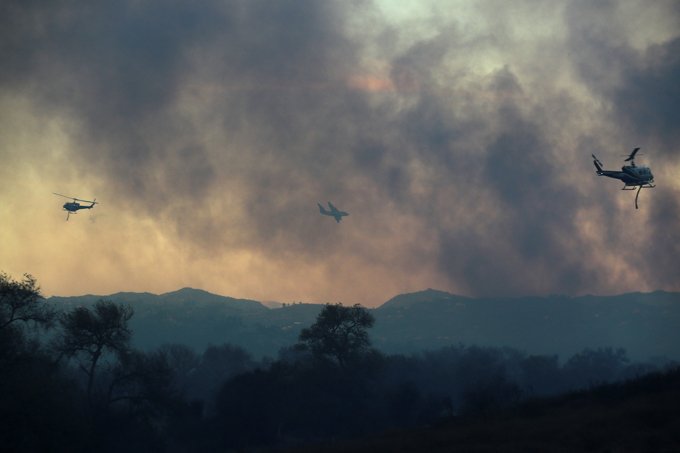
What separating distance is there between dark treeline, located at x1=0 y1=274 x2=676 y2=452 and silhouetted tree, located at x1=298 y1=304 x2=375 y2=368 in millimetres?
170

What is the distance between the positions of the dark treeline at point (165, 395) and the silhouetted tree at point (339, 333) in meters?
0.17

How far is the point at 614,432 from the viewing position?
4212 centimetres


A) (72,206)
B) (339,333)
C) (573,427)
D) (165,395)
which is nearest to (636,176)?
(339,333)

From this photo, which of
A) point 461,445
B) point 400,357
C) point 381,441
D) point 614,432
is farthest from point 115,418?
point 400,357

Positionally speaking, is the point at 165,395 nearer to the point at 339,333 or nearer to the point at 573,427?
the point at 339,333

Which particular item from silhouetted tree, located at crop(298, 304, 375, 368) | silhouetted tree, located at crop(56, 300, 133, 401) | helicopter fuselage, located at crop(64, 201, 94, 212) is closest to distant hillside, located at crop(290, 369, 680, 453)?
silhouetted tree, located at crop(56, 300, 133, 401)

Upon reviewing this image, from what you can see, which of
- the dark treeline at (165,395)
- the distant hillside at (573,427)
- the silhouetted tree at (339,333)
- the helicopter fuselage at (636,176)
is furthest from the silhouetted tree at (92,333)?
the helicopter fuselage at (636,176)

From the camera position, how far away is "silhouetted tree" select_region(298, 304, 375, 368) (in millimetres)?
104125

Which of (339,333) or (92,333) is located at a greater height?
(339,333)

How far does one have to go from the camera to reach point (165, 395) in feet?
255

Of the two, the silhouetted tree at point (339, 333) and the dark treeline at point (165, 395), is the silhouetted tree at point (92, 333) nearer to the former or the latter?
the dark treeline at point (165, 395)

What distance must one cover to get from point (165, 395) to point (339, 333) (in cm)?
3518

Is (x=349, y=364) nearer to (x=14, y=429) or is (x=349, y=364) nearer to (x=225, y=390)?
(x=225, y=390)

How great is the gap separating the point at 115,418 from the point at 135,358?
8188 millimetres
